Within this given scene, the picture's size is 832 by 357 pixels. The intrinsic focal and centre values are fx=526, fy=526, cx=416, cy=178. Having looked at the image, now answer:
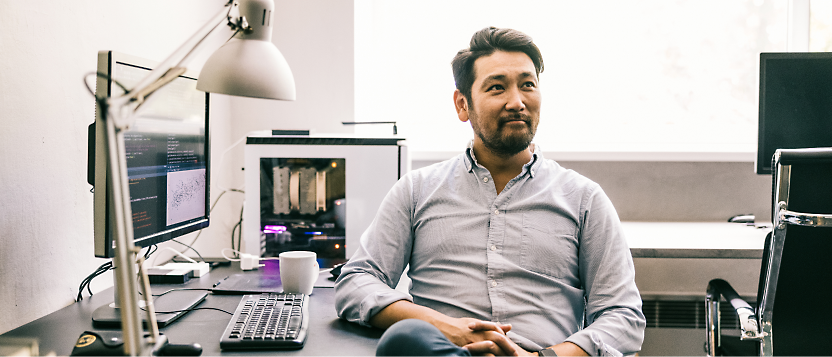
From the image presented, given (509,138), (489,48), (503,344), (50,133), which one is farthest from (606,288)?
(50,133)

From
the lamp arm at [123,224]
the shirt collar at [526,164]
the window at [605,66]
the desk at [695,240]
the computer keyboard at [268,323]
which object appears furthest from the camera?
the window at [605,66]

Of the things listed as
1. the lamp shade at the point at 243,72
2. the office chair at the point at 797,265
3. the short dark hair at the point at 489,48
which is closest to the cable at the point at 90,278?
the lamp shade at the point at 243,72

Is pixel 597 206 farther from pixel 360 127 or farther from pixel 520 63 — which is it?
pixel 360 127

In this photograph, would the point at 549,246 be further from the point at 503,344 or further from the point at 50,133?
the point at 50,133

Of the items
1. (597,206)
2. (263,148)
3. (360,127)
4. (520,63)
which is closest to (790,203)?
(597,206)

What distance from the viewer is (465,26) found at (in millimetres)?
2457

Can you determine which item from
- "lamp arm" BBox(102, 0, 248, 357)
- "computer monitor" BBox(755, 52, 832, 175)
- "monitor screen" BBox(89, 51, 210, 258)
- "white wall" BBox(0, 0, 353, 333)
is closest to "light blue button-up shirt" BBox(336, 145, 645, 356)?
"monitor screen" BBox(89, 51, 210, 258)

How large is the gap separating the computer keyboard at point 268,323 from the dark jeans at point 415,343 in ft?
0.64

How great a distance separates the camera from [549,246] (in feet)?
4.02

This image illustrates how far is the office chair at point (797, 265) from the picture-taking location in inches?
44.5

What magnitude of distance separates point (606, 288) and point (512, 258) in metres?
0.21

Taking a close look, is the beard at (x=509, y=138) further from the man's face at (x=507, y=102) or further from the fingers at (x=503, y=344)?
the fingers at (x=503, y=344)

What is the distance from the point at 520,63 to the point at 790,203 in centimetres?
68

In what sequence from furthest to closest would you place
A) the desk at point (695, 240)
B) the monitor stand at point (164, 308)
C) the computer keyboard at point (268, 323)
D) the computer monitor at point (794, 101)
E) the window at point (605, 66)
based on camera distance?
the window at point (605, 66), the computer monitor at point (794, 101), the desk at point (695, 240), the monitor stand at point (164, 308), the computer keyboard at point (268, 323)
